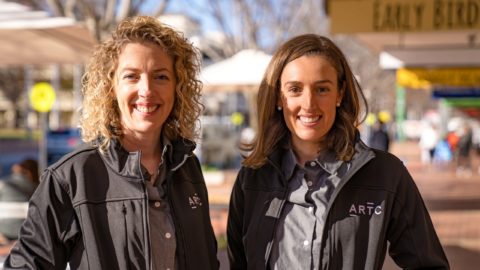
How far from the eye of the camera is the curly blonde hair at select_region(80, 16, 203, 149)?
2.25 metres

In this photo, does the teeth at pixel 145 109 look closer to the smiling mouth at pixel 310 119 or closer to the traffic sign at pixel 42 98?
the smiling mouth at pixel 310 119

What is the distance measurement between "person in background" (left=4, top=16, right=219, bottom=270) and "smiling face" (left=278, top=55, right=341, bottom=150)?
392 mm

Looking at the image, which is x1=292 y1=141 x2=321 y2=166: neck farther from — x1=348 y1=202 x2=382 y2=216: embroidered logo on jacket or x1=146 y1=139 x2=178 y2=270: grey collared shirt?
x1=146 y1=139 x2=178 y2=270: grey collared shirt

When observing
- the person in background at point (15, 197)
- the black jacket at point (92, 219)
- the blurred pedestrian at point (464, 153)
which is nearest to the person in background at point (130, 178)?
the black jacket at point (92, 219)

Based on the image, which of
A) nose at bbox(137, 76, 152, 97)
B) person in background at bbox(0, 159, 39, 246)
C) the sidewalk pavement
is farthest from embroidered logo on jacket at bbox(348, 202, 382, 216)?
person in background at bbox(0, 159, 39, 246)

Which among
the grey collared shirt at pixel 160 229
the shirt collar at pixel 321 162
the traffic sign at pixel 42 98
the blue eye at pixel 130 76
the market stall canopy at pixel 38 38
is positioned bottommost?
the grey collared shirt at pixel 160 229

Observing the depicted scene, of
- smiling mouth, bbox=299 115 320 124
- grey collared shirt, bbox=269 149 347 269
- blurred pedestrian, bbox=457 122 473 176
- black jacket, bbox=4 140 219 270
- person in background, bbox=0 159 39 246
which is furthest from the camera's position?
blurred pedestrian, bbox=457 122 473 176

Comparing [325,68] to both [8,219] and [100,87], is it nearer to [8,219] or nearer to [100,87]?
[100,87]

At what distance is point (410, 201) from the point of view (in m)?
2.29

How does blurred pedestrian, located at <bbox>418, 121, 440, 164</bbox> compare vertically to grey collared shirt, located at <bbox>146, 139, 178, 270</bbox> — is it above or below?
below

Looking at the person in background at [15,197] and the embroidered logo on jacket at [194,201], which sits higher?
the embroidered logo on jacket at [194,201]

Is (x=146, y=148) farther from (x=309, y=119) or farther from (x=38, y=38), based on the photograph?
(x=38, y=38)

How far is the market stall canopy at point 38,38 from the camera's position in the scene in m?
6.69

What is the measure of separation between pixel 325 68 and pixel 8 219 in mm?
4249
